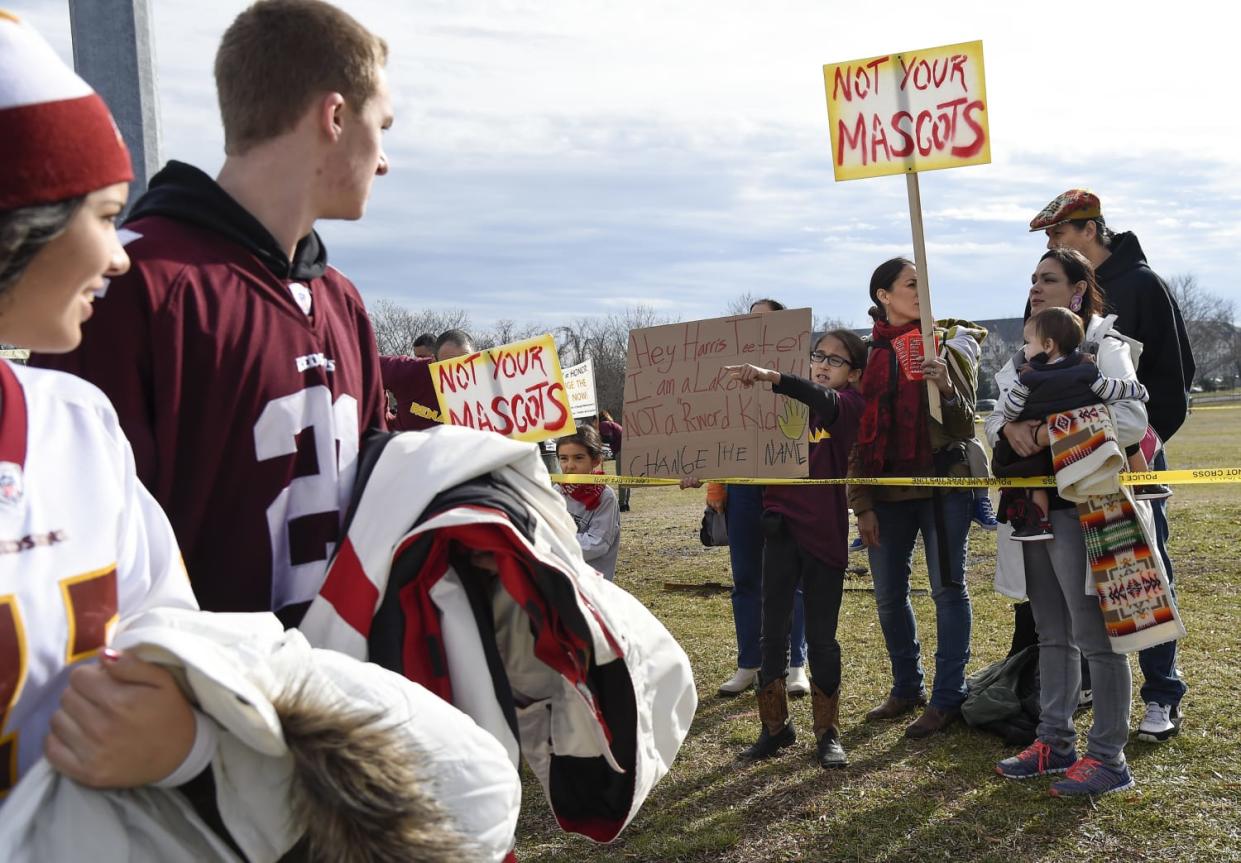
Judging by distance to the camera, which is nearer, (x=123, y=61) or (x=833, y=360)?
(x=833, y=360)

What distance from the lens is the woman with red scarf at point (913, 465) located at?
5.67 metres

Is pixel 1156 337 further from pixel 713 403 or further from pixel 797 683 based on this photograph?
pixel 797 683

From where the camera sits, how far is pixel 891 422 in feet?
18.8

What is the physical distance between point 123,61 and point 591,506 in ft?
22.5

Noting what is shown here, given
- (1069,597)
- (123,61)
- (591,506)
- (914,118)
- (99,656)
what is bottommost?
(1069,597)

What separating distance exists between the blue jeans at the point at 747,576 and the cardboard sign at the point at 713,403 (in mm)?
780

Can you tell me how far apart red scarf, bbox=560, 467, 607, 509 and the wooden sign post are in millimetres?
2187

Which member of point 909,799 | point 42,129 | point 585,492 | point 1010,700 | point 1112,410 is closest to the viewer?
point 42,129

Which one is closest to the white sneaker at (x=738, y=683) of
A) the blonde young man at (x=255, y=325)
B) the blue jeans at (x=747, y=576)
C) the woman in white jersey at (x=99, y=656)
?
the blue jeans at (x=747, y=576)

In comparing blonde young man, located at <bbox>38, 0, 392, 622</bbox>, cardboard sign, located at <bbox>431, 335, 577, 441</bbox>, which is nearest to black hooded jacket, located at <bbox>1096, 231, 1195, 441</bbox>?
cardboard sign, located at <bbox>431, 335, 577, 441</bbox>

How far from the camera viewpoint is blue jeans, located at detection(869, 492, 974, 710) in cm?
574

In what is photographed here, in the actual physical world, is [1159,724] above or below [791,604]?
below

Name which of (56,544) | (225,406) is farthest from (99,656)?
(225,406)

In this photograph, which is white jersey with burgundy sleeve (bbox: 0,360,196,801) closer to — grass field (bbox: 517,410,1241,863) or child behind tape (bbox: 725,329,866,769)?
grass field (bbox: 517,410,1241,863)
